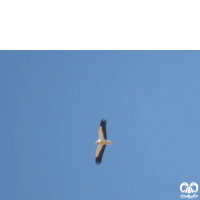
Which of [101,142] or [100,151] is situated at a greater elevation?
[101,142]

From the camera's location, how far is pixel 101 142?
89.2 feet

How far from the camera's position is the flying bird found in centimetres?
2689

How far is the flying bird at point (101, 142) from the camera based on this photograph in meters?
26.9

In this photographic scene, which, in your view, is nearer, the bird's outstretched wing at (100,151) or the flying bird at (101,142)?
the flying bird at (101,142)

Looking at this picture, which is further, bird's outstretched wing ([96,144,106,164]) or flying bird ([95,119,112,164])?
bird's outstretched wing ([96,144,106,164])
